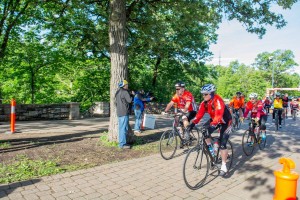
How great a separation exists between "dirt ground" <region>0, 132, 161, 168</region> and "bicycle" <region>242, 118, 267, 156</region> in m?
2.71

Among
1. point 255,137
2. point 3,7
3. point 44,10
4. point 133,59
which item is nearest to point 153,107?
point 133,59

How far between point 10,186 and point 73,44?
601 inches

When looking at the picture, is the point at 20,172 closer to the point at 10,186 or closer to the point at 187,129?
the point at 10,186

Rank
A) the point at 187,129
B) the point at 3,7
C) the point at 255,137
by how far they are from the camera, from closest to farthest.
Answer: the point at 187,129 < the point at 255,137 < the point at 3,7

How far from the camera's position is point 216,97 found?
223 inches

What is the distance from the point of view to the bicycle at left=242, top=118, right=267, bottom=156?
786cm

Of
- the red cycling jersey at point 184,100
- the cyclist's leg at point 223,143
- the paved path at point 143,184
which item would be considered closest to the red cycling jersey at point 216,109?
the cyclist's leg at point 223,143

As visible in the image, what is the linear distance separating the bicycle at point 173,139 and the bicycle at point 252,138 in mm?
1605

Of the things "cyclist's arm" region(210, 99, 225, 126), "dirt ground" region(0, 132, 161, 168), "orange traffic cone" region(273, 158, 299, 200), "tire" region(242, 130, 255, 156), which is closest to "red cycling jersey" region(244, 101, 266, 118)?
"tire" region(242, 130, 255, 156)

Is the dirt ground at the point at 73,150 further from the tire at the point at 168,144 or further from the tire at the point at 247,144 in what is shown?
the tire at the point at 247,144

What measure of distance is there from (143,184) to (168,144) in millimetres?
2339

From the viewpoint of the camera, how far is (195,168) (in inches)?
211

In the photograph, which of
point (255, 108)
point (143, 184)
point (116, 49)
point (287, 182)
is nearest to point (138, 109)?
point (116, 49)

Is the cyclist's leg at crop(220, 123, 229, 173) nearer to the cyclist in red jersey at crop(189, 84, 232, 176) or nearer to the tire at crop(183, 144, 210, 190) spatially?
the cyclist in red jersey at crop(189, 84, 232, 176)
